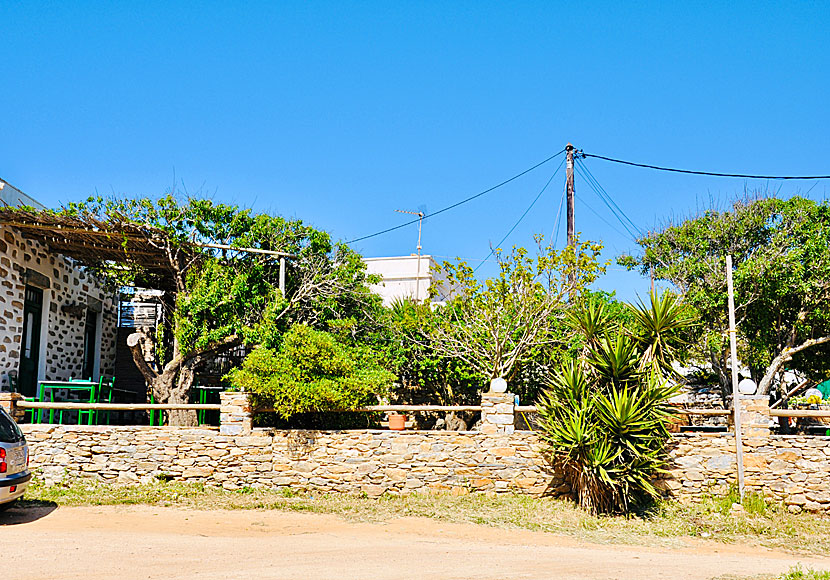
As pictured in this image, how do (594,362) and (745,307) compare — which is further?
(745,307)

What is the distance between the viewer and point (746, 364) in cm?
1808

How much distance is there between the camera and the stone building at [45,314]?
14008mm

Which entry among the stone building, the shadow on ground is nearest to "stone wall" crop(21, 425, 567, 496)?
the shadow on ground

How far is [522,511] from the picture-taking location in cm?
1130

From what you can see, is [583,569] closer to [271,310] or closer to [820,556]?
[820,556]

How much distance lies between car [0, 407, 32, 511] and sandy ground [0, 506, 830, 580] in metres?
0.46

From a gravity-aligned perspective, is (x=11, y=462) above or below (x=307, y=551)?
Answer: above

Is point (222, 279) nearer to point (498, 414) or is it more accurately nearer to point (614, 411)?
point (498, 414)

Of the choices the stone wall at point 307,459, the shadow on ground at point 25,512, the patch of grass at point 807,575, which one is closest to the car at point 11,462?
the shadow on ground at point 25,512

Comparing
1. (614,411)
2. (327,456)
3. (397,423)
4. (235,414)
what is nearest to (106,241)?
(235,414)

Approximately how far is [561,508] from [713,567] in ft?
10.7

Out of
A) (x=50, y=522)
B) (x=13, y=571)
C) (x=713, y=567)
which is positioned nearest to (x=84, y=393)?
(x=50, y=522)

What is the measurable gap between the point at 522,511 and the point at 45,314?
11.1m

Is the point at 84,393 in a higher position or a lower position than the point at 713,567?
higher
